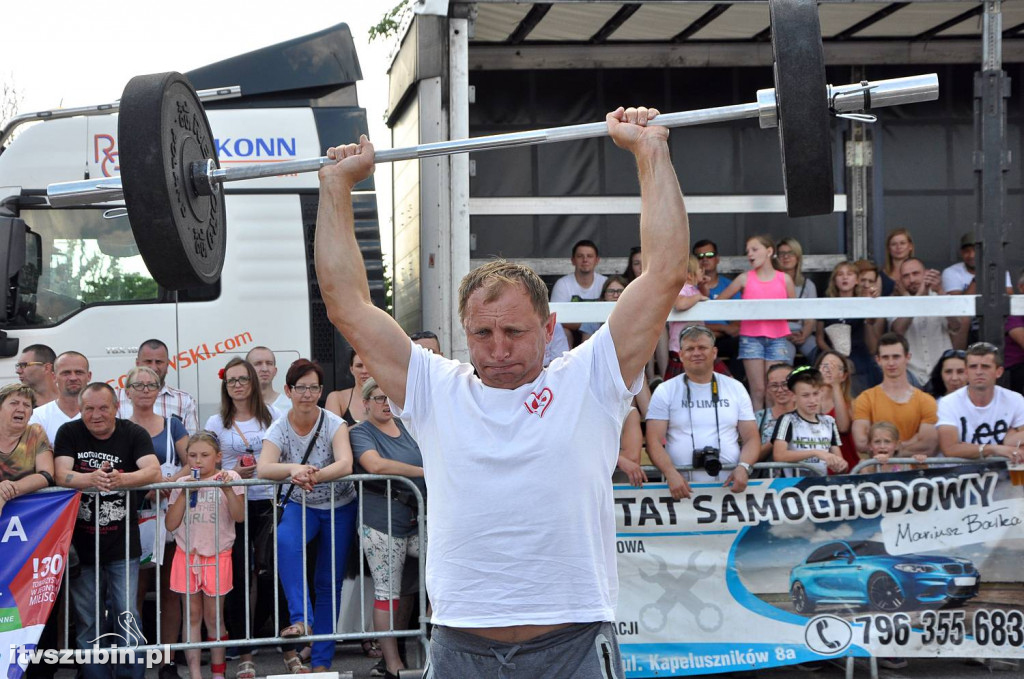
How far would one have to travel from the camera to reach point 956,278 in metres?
9.07

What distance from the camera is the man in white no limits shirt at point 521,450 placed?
2.88 meters

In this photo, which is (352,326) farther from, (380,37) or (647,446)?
(380,37)

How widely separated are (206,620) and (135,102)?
3.51m

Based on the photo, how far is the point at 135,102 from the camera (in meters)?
3.73

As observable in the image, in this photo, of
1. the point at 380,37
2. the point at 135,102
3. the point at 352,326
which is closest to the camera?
the point at 352,326

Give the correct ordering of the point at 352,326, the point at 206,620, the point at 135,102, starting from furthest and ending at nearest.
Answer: the point at 206,620, the point at 135,102, the point at 352,326

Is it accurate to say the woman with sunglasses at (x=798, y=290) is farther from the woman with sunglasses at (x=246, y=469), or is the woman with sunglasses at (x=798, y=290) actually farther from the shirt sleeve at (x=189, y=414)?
the shirt sleeve at (x=189, y=414)

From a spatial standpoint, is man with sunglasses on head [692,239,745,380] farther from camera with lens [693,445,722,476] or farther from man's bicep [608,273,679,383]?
man's bicep [608,273,679,383]

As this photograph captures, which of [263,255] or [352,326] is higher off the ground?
[263,255]

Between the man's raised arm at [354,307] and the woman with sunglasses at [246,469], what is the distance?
353cm

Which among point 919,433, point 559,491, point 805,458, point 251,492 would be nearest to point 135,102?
point 559,491

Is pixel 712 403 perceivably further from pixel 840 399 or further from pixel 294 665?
pixel 294 665

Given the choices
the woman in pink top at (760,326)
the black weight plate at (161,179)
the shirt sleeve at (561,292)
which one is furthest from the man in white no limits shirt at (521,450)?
the shirt sleeve at (561,292)

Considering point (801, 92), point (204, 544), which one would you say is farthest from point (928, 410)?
point (801, 92)
